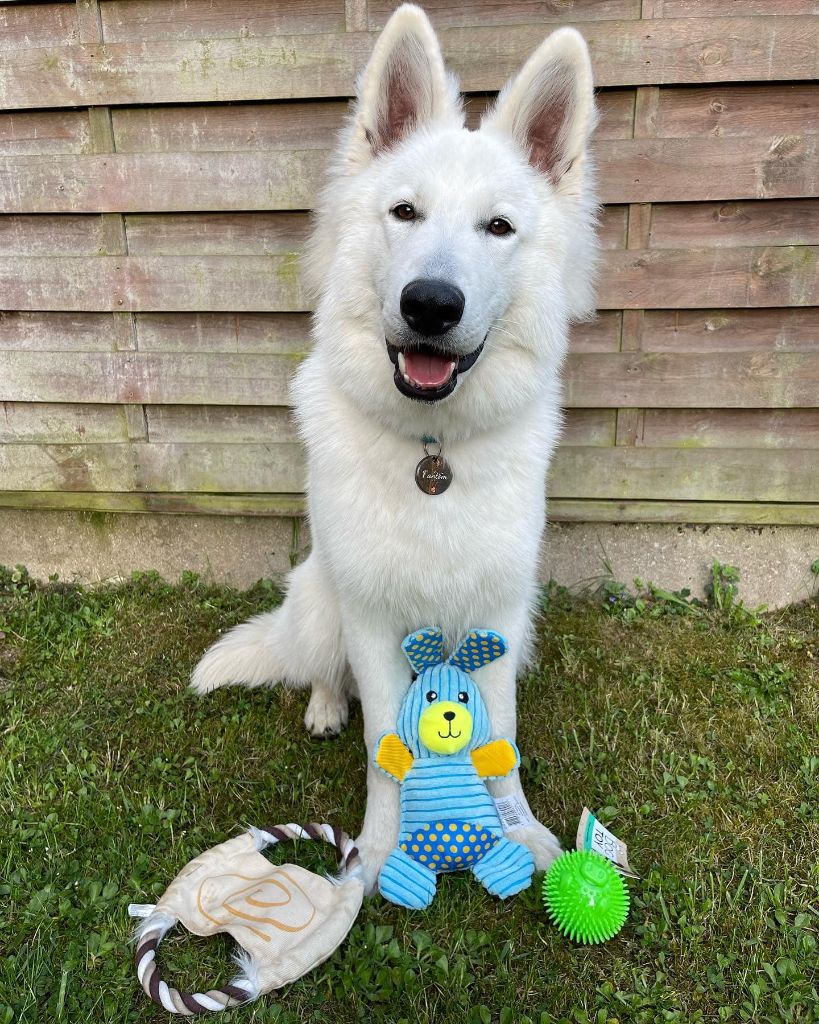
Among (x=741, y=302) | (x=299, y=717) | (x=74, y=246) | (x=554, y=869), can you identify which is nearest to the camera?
(x=554, y=869)

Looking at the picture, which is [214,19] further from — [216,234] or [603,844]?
[603,844]

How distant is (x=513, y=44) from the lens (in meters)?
2.80

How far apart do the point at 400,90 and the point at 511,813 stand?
2079 mm

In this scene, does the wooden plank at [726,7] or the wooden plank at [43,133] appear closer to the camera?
the wooden plank at [726,7]

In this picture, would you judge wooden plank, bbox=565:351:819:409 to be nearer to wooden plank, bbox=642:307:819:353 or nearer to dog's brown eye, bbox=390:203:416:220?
wooden plank, bbox=642:307:819:353

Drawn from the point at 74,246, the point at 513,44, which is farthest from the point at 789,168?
the point at 74,246

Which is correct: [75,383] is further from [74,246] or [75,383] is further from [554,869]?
[554,869]

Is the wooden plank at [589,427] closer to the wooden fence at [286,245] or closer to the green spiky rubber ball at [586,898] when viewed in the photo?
the wooden fence at [286,245]

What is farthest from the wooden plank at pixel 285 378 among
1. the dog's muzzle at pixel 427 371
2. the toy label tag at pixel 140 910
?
the toy label tag at pixel 140 910

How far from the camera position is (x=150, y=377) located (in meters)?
3.39

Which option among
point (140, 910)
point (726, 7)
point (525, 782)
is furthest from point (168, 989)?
point (726, 7)

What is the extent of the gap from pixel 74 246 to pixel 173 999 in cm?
294

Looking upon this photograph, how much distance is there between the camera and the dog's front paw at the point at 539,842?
2064 millimetres

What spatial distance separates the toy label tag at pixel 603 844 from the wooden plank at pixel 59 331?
2793mm
